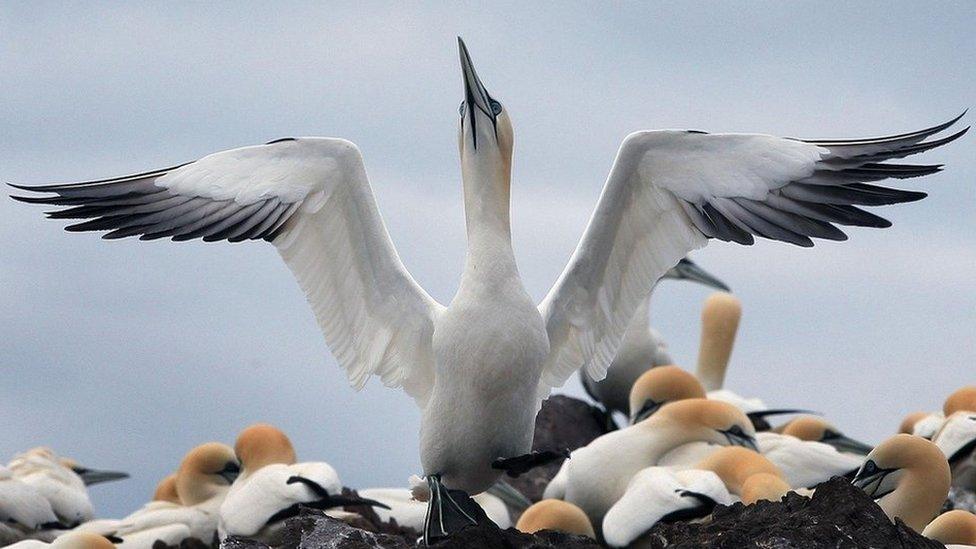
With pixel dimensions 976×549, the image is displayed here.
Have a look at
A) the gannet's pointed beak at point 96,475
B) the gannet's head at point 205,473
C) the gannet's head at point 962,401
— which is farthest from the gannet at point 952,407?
the gannet's pointed beak at point 96,475

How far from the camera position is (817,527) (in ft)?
16.4

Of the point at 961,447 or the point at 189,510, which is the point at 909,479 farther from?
the point at 189,510

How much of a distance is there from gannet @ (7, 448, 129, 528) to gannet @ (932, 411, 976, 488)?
16.0 ft

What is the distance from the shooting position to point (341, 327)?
6.55 meters

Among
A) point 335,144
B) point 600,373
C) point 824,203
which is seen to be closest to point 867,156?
point 824,203

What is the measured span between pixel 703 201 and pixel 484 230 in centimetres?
82

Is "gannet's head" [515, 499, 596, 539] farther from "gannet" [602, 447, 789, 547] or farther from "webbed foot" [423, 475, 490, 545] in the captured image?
"webbed foot" [423, 475, 490, 545]

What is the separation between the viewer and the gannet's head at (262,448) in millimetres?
9453

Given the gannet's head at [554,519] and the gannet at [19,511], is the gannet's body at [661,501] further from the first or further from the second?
the gannet at [19,511]

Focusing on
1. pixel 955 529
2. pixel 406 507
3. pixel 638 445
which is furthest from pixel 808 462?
pixel 955 529

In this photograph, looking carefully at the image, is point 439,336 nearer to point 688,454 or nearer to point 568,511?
point 568,511

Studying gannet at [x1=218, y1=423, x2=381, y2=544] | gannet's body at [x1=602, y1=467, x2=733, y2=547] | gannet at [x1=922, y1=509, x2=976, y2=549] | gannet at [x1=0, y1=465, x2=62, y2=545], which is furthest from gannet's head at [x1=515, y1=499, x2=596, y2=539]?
gannet at [x1=0, y1=465, x2=62, y2=545]

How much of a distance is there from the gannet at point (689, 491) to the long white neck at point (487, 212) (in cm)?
178

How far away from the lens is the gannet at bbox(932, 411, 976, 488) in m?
8.61
